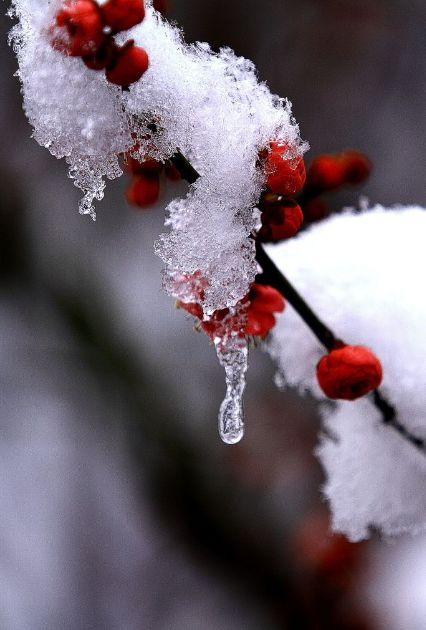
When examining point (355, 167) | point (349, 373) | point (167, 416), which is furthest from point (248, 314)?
point (167, 416)

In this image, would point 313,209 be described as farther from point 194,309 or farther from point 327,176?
point 194,309

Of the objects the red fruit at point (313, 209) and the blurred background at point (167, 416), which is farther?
the blurred background at point (167, 416)

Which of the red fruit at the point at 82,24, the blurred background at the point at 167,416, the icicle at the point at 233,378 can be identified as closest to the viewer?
the red fruit at the point at 82,24

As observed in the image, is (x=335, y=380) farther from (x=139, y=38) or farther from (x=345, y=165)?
(x=139, y=38)

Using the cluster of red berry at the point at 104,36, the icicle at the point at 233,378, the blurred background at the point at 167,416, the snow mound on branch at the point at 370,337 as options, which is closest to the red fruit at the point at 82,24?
the cluster of red berry at the point at 104,36

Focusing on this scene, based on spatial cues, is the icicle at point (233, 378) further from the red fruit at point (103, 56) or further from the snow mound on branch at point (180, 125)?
the red fruit at point (103, 56)

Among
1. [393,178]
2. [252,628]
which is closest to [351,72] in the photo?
[393,178]
